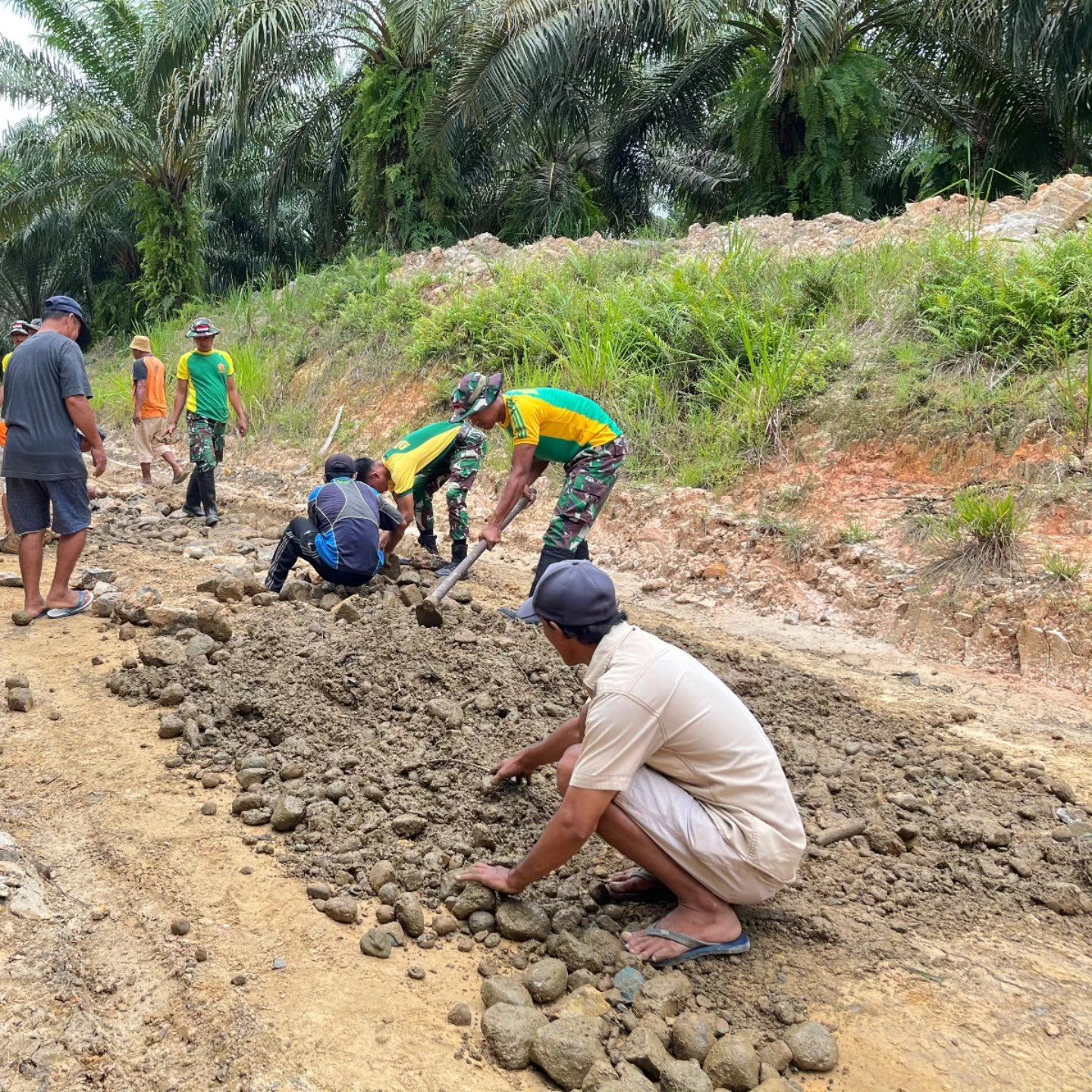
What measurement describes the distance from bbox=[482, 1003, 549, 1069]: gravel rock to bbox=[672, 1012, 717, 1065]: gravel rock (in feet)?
1.03

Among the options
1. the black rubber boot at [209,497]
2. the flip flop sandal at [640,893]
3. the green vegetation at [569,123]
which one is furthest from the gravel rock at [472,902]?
the black rubber boot at [209,497]

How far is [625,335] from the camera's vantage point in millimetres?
8062

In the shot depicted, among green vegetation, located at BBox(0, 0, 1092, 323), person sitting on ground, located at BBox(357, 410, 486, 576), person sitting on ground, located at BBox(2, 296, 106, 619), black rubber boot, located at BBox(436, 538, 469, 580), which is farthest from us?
green vegetation, located at BBox(0, 0, 1092, 323)

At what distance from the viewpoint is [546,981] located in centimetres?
240

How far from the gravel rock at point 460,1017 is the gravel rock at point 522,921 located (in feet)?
1.03

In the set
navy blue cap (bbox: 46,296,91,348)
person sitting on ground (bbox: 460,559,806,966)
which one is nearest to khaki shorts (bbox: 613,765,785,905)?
person sitting on ground (bbox: 460,559,806,966)

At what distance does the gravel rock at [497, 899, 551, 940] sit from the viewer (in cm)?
261

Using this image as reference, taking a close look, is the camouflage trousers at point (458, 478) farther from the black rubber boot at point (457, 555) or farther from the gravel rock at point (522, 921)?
the gravel rock at point (522, 921)

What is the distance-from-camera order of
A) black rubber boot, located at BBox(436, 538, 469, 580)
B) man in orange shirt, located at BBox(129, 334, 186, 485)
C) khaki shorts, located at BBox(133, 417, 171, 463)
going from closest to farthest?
black rubber boot, located at BBox(436, 538, 469, 580) → man in orange shirt, located at BBox(129, 334, 186, 485) → khaki shorts, located at BBox(133, 417, 171, 463)

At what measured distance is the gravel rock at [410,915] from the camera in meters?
2.61

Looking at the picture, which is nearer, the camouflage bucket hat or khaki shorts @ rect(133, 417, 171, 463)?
the camouflage bucket hat

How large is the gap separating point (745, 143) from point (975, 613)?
→ 886cm

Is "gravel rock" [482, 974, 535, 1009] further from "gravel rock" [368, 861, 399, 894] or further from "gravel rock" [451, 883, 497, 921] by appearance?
"gravel rock" [368, 861, 399, 894]

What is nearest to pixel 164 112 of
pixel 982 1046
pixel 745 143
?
pixel 745 143
